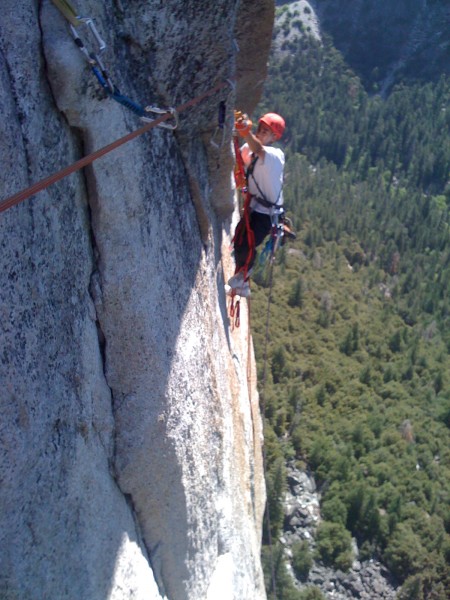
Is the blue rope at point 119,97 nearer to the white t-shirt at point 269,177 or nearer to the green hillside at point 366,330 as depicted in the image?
the white t-shirt at point 269,177

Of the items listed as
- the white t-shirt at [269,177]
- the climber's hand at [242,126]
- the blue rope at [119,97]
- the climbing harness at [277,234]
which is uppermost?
the blue rope at [119,97]

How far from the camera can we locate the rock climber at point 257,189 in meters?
5.44

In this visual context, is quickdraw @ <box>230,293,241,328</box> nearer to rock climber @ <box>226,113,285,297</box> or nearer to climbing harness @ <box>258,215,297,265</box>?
rock climber @ <box>226,113,285,297</box>

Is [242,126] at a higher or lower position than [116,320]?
higher

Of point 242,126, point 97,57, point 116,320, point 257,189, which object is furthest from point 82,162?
point 257,189

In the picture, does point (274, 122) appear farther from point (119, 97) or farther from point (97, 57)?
point (97, 57)

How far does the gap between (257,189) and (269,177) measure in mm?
210

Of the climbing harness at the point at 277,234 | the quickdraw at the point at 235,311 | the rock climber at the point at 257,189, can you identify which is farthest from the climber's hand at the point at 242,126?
the quickdraw at the point at 235,311

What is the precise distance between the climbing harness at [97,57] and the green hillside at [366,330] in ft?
17.9

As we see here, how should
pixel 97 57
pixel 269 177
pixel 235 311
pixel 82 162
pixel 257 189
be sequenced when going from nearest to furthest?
pixel 82 162
pixel 97 57
pixel 269 177
pixel 257 189
pixel 235 311

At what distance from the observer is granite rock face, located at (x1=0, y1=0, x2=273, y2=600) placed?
2779 mm

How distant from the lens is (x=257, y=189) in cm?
572

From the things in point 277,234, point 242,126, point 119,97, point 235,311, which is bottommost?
point 235,311

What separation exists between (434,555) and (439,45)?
2355 inches
